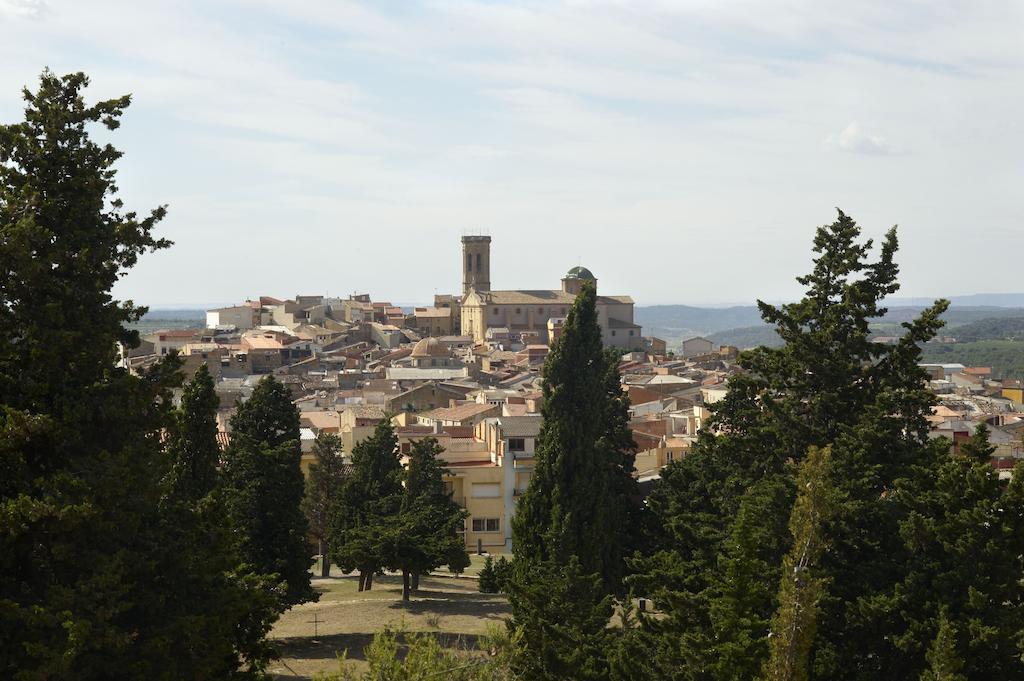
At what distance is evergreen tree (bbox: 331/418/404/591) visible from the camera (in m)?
28.5

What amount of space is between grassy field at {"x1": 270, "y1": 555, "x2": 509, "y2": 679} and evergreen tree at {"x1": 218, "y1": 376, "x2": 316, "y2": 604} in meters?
1.03

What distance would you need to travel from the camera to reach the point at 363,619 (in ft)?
88.5

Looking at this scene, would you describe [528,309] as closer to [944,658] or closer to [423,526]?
[423,526]

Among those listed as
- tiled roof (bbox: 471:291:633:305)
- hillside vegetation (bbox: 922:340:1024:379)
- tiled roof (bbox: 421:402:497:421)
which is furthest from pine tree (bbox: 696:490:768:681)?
hillside vegetation (bbox: 922:340:1024:379)

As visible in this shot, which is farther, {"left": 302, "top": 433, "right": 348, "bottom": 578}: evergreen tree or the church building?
the church building

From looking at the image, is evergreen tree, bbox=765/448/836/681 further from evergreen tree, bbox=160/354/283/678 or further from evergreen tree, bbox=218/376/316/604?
evergreen tree, bbox=218/376/316/604

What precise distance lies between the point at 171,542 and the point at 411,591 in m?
17.9

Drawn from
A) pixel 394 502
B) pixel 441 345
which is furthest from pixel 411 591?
pixel 441 345

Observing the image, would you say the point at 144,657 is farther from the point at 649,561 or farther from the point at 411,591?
the point at 411,591

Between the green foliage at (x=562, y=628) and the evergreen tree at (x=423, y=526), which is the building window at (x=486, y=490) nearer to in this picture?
the evergreen tree at (x=423, y=526)

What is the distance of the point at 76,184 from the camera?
1284 centimetres

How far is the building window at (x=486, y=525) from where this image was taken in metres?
40.2

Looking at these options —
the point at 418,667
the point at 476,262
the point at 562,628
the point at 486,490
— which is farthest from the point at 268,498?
the point at 476,262

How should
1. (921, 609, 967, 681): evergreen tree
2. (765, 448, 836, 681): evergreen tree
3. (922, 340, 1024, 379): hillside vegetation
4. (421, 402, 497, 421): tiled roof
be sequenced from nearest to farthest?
(765, 448, 836, 681): evergreen tree < (921, 609, 967, 681): evergreen tree < (421, 402, 497, 421): tiled roof < (922, 340, 1024, 379): hillside vegetation
